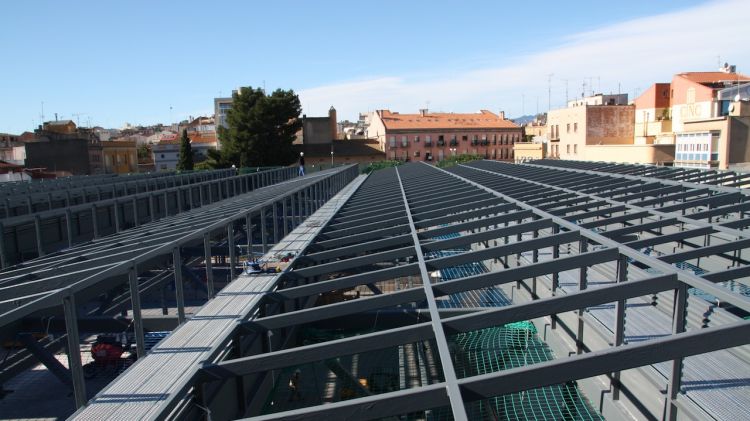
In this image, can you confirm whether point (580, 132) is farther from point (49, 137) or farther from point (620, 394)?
point (49, 137)

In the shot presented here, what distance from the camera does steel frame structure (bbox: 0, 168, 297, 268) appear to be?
12086 millimetres

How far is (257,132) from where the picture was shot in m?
54.8

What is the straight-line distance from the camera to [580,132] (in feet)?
165

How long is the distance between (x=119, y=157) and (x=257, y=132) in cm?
2258

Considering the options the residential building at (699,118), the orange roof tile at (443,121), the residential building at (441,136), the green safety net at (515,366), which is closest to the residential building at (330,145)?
the residential building at (441,136)

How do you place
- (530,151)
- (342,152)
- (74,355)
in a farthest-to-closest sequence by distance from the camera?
(342,152)
(530,151)
(74,355)

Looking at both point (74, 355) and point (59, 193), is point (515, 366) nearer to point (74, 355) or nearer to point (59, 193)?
point (74, 355)

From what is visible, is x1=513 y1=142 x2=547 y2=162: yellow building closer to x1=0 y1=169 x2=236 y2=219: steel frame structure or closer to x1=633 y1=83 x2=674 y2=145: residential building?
x1=633 y1=83 x2=674 y2=145: residential building

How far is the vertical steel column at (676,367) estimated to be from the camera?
4.11 meters

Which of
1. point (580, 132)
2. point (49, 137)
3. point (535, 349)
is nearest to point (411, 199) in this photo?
point (535, 349)

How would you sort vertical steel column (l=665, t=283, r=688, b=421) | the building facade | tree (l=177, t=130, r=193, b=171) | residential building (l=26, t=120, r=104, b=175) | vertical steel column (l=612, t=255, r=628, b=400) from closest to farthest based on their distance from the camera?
vertical steel column (l=665, t=283, r=688, b=421), vertical steel column (l=612, t=255, r=628, b=400), residential building (l=26, t=120, r=104, b=175), tree (l=177, t=130, r=193, b=171), the building facade

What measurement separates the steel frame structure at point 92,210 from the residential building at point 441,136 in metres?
37.4

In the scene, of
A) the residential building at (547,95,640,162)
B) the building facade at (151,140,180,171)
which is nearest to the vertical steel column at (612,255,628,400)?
the residential building at (547,95,640,162)

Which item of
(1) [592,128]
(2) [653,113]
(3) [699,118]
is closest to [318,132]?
(1) [592,128]
